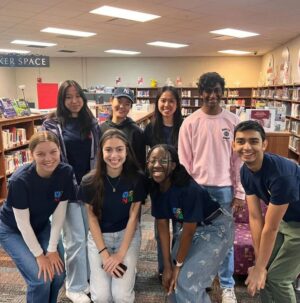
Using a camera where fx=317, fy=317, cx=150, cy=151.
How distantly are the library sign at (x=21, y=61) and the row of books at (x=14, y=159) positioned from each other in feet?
4.62

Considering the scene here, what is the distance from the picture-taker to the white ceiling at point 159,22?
526 cm

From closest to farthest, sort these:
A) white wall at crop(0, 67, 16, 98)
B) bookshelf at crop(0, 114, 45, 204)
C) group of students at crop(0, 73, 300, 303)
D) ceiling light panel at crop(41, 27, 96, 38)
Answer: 1. group of students at crop(0, 73, 300, 303)
2. bookshelf at crop(0, 114, 45, 204)
3. ceiling light panel at crop(41, 27, 96, 38)
4. white wall at crop(0, 67, 16, 98)

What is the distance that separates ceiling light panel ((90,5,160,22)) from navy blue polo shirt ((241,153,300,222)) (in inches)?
180

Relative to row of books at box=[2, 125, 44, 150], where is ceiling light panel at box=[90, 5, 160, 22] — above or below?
above

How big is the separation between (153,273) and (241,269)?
2.41 ft

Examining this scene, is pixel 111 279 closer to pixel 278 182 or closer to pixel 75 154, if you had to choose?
pixel 75 154

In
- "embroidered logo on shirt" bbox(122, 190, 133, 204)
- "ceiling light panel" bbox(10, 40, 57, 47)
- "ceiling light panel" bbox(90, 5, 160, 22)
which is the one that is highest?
"ceiling light panel" bbox(10, 40, 57, 47)

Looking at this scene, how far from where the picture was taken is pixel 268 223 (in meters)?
1.75

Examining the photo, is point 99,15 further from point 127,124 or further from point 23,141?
point 127,124

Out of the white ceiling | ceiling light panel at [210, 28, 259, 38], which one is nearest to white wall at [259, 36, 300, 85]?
the white ceiling

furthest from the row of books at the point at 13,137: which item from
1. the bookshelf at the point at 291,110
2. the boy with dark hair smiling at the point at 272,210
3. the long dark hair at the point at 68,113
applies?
the bookshelf at the point at 291,110

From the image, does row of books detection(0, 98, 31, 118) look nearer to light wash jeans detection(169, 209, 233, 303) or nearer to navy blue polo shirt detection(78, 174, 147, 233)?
navy blue polo shirt detection(78, 174, 147, 233)

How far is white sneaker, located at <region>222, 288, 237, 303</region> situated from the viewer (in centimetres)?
221

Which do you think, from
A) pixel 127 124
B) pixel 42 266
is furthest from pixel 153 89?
pixel 42 266
